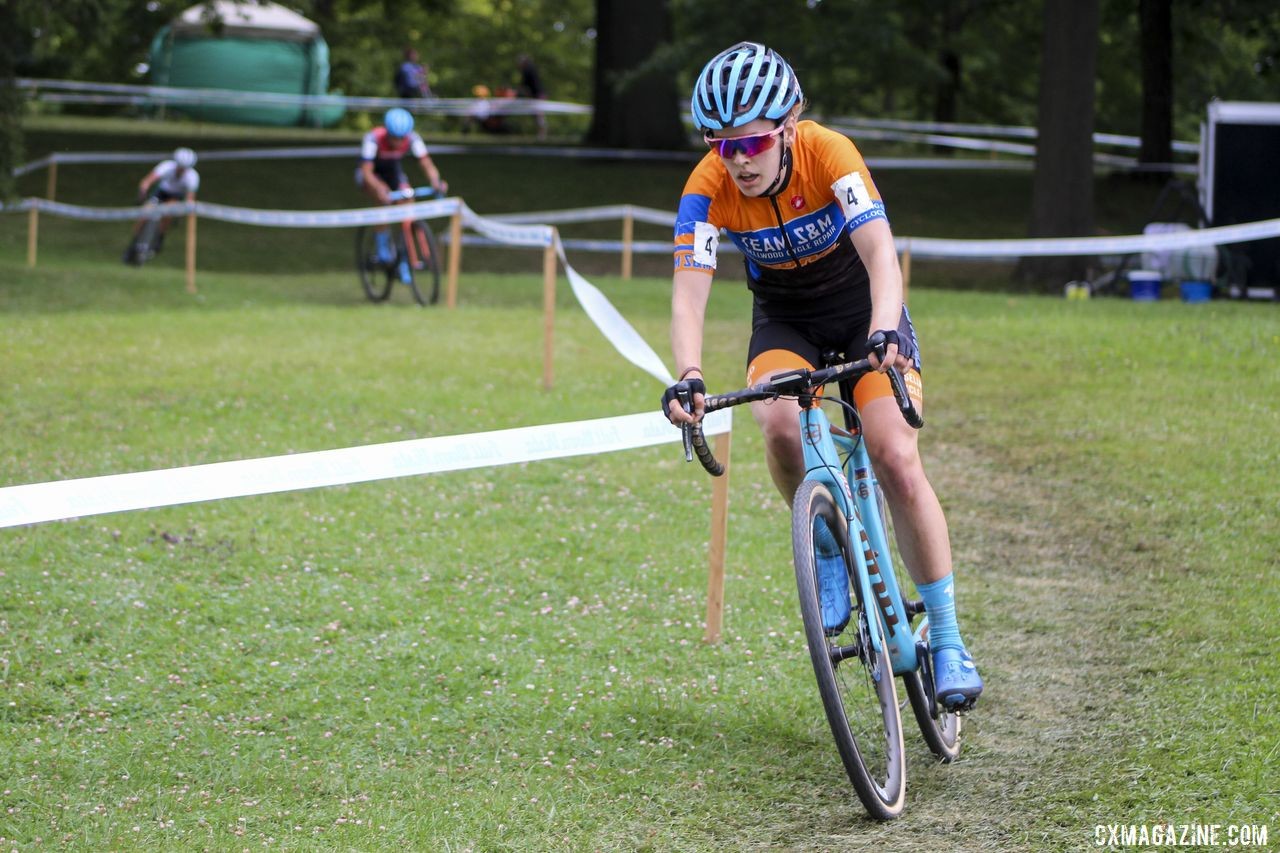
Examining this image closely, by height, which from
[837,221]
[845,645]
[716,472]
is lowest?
[845,645]

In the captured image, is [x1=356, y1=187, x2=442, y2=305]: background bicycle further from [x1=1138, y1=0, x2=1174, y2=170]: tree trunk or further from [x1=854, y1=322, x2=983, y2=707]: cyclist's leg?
[x1=1138, y1=0, x2=1174, y2=170]: tree trunk

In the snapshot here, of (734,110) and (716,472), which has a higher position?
(734,110)

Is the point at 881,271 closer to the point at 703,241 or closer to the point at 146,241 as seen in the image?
the point at 703,241

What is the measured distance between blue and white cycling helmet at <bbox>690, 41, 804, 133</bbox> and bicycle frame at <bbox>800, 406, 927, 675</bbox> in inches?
36.2

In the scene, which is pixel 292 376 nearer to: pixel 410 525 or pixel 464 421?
pixel 464 421

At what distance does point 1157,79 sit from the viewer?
25391 millimetres

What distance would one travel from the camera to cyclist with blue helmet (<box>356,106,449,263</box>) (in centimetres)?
1588

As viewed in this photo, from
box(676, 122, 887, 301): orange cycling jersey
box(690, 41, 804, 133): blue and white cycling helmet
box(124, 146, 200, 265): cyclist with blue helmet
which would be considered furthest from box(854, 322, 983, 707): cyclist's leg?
box(124, 146, 200, 265): cyclist with blue helmet

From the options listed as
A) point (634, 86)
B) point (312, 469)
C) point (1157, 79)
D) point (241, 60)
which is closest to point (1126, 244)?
point (312, 469)

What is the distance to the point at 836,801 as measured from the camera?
4527 millimetres

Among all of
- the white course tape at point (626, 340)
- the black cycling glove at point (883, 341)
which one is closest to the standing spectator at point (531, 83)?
the white course tape at point (626, 340)

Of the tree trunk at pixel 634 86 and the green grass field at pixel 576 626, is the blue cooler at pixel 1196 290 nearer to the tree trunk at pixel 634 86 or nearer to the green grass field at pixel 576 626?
the green grass field at pixel 576 626

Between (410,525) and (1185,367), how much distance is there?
6.96 m

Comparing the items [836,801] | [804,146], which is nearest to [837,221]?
[804,146]
